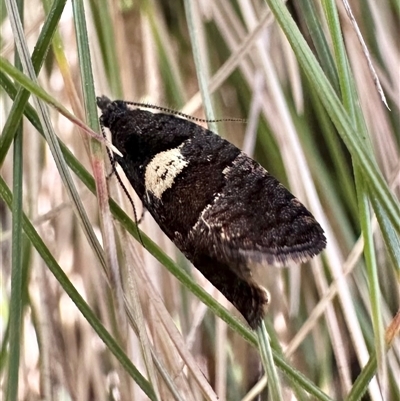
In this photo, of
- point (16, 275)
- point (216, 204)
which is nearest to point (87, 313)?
point (16, 275)

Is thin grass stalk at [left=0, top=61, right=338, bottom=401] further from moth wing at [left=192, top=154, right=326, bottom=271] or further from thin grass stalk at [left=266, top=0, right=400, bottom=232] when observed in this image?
thin grass stalk at [left=266, top=0, right=400, bottom=232]

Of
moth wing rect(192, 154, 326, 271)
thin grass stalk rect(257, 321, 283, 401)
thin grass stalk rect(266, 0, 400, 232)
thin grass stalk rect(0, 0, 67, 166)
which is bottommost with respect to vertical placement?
thin grass stalk rect(257, 321, 283, 401)

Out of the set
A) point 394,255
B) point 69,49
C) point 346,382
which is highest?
point 69,49

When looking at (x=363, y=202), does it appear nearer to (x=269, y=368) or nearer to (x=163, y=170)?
(x=269, y=368)

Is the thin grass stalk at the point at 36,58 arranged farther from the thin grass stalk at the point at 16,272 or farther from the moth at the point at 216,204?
the moth at the point at 216,204

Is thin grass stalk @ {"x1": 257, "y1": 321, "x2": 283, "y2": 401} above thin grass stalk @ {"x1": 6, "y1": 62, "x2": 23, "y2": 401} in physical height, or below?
below

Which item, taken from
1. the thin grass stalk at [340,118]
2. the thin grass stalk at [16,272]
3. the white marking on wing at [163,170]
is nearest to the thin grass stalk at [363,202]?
the thin grass stalk at [340,118]

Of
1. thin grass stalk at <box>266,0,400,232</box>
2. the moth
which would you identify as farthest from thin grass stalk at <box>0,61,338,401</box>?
thin grass stalk at <box>266,0,400,232</box>

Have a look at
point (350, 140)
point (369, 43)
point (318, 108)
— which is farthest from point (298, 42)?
point (369, 43)

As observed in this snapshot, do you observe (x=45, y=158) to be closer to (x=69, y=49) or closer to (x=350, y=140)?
(x=69, y=49)
